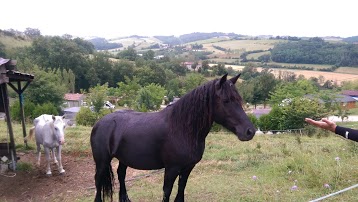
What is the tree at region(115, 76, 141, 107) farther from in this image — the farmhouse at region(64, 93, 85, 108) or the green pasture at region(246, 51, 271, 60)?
the green pasture at region(246, 51, 271, 60)

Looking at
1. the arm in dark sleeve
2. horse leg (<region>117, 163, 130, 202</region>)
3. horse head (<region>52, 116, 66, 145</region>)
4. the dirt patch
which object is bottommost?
the dirt patch

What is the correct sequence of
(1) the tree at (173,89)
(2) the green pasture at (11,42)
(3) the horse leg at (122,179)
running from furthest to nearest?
1. (2) the green pasture at (11,42)
2. (1) the tree at (173,89)
3. (3) the horse leg at (122,179)

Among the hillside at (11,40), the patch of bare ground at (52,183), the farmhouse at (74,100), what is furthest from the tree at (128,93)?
the patch of bare ground at (52,183)

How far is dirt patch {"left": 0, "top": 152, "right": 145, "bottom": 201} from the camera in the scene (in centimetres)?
612

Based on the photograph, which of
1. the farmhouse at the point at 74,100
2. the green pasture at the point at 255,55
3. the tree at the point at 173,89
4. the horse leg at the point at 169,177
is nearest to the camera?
the horse leg at the point at 169,177

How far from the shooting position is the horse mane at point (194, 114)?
3.69 m

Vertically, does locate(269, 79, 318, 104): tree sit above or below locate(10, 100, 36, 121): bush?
below

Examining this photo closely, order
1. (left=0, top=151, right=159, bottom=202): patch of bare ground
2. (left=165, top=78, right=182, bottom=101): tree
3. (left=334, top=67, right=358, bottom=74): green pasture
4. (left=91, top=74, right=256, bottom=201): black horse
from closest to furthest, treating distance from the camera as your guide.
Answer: (left=91, top=74, right=256, bottom=201): black horse → (left=0, top=151, right=159, bottom=202): patch of bare ground → (left=165, top=78, right=182, bottom=101): tree → (left=334, top=67, right=358, bottom=74): green pasture

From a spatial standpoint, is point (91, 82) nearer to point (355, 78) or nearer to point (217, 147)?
point (217, 147)

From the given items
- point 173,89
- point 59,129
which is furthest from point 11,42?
point 59,129

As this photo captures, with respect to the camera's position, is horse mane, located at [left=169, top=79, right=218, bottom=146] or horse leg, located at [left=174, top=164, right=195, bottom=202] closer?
horse mane, located at [left=169, top=79, right=218, bottom=146]

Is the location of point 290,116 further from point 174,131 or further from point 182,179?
point 174,131

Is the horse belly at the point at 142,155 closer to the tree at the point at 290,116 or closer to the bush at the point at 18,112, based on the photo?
the bush at the point at 18,112

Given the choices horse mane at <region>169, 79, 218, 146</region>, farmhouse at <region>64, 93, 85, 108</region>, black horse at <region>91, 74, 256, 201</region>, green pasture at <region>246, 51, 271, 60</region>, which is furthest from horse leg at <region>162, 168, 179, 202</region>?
green pasture at <region>246, 51, 271, 60</region>
